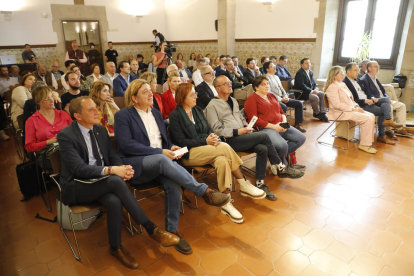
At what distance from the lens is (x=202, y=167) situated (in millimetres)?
2852

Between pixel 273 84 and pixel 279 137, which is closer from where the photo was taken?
pixel 279 137

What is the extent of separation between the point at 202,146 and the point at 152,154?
0.53 m

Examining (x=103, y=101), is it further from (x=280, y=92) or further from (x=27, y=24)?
(x=27, y=24)

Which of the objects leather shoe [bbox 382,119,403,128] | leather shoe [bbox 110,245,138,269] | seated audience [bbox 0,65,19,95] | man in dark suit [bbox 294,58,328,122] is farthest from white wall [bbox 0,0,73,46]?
leather shoe [bbox 382,119,403,128]

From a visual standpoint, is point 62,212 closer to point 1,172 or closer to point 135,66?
point 1,172

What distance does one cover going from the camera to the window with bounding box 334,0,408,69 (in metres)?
6.79

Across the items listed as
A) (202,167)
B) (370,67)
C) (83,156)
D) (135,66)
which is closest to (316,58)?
(370,67)

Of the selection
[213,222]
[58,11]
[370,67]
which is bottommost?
[213,222]

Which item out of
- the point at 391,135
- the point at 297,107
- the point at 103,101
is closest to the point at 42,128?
the point at 103,101

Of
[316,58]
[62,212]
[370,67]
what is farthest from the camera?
[316,58]

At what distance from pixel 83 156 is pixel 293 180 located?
8.13 ft

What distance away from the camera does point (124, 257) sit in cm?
225

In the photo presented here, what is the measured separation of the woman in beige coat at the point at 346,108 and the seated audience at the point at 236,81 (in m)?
1.71

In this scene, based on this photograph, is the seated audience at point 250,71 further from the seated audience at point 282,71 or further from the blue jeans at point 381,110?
the blue jeans at point 381,110
